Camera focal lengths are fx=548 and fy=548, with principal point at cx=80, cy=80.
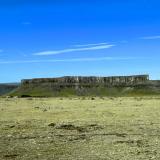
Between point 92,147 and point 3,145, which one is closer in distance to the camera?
point 92,147

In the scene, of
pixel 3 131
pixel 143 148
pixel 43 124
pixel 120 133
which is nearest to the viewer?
pixel 143 148

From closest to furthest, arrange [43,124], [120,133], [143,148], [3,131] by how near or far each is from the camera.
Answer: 1. [143,148]
2. [120,133]
3. [3,131]
4. [43,124]

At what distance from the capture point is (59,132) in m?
28.4

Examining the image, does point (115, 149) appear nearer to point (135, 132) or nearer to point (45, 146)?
point (45, 146)

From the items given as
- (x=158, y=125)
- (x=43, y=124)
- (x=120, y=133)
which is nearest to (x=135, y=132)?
(x=120, y=133)

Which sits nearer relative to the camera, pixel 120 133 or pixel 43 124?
pixel 120 133

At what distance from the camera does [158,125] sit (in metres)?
30.8

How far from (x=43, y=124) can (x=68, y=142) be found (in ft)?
32.7

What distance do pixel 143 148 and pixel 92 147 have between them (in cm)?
214

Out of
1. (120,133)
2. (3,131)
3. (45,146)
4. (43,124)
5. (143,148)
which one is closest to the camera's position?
(143,148)

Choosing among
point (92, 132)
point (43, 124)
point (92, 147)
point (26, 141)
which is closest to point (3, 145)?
point (26, 141)

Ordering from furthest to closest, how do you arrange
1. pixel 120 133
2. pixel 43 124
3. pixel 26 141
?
pixel 43 124, pixel 120 133, pixel 26 141

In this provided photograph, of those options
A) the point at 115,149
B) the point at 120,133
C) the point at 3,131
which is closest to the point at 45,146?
the point at 115,149

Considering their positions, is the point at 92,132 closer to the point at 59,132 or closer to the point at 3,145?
the point at 59,132
